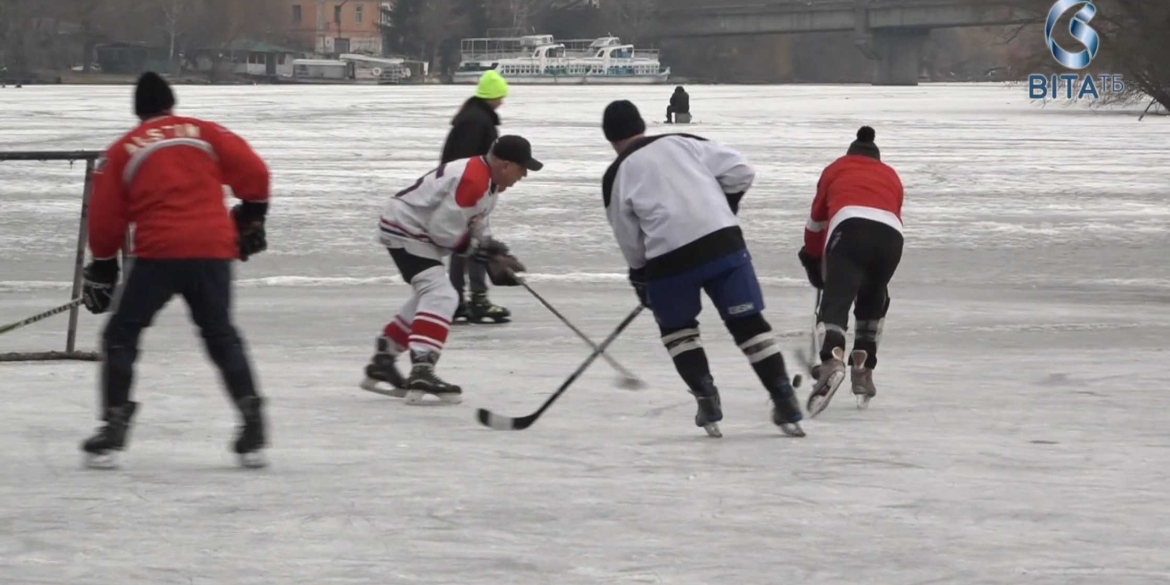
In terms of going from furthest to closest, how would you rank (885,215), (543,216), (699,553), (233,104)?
1. (233,104)
2. (543,216)
3. (885,215)
4. (699,553)

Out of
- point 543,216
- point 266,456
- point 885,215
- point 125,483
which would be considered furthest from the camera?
point 543,216

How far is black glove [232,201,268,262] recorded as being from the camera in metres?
6.22

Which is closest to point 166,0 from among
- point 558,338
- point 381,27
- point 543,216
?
point 381,27

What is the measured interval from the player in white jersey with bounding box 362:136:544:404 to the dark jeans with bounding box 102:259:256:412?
178 centimetres

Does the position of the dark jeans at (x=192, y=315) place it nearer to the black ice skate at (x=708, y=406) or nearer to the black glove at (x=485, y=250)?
the black ice skate at (x=708, y=406)

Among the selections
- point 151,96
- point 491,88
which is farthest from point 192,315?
point 491,88

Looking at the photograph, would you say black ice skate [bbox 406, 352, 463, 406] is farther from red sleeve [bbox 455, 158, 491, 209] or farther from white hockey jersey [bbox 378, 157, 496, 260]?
red sleeve [bbox 455, 158, 491, 209]

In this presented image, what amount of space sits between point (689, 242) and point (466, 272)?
14.9 ft

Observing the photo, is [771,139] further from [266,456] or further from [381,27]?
[381,27]

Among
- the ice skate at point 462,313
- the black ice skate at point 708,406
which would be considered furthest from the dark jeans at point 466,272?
the black ice skate at point 708,406

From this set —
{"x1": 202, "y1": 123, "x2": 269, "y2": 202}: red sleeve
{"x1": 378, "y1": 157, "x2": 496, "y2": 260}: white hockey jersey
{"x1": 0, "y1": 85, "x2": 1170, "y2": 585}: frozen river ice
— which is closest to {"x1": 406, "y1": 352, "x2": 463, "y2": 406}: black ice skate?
{"x1": 0, "y1": 85, "x2": 1170, "y2": 585}: frozen river ice

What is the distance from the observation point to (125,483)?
589 centimetres

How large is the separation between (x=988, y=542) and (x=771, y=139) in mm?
29225

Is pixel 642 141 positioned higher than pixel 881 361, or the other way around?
pixel 642 141
